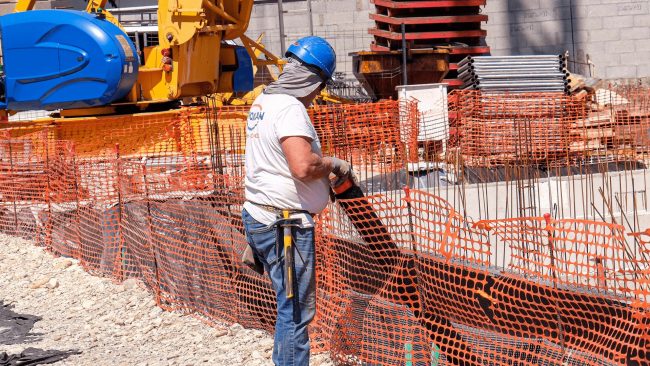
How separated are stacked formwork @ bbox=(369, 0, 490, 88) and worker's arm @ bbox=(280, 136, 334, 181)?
1276 cm

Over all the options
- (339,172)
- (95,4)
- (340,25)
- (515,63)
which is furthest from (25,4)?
(339,172)

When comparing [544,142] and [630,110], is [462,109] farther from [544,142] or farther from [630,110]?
[630,110]

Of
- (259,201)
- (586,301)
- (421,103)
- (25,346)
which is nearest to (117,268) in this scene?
(25,346)

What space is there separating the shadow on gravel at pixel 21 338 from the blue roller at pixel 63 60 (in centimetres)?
460

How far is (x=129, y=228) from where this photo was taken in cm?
880

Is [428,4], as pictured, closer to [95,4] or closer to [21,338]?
[95,4]

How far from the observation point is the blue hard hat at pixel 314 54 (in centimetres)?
503

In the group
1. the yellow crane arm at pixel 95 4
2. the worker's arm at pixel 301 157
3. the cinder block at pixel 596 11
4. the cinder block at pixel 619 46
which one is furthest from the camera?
the cinder block at pixel 596 11

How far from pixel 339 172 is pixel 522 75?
1076cm

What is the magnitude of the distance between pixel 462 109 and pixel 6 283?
25.3 feet

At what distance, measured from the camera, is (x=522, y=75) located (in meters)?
15.4

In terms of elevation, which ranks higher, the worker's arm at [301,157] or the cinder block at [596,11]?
the cinder block at [596,11]

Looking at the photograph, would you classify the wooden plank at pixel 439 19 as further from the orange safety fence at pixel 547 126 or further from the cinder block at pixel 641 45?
the cinder block at pixel 641 45

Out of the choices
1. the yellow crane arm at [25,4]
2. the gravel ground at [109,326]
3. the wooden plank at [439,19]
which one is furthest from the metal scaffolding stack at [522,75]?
the gravel ground at [109,326]
